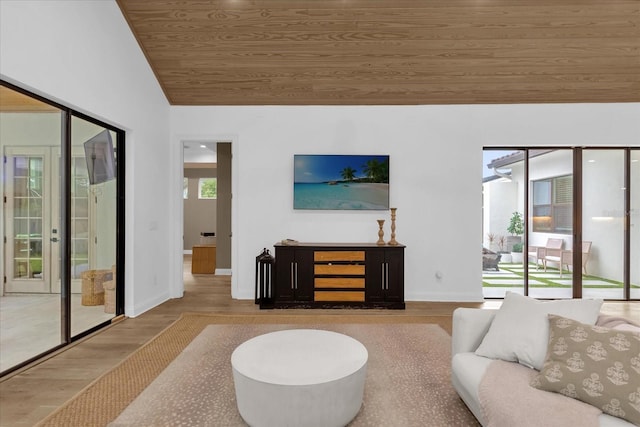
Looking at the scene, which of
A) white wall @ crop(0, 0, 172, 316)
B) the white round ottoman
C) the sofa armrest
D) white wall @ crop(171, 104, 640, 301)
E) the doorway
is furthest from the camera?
the doorway

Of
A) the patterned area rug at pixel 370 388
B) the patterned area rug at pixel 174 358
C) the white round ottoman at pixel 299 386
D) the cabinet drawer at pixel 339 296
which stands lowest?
the patterned area rug at pixel 174 358

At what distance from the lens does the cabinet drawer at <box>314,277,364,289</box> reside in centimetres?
444

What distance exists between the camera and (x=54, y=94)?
294cm

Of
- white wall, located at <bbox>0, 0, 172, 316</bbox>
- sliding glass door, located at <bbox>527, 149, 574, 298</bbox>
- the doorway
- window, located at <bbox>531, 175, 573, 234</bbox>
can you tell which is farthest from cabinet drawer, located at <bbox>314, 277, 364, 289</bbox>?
the doorway

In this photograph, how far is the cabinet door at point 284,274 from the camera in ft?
14.6

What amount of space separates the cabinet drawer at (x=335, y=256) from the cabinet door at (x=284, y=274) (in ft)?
1.05

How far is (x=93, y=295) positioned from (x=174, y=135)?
2.35 m

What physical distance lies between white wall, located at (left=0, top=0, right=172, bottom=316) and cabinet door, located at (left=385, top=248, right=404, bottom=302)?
9.69 ft

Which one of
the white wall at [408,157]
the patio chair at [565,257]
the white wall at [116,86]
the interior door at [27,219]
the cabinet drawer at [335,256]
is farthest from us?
the patio chair at [565,257]

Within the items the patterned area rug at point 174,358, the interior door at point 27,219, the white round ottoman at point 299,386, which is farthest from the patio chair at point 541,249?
the interior door at point 27,219

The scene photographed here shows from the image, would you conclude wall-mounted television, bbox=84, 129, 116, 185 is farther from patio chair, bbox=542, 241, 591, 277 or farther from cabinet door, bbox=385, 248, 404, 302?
patio chair, bbox=542, 241, 591, 277

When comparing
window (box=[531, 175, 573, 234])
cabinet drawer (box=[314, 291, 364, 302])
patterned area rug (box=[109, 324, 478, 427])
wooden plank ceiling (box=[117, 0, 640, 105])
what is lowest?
patterned area rug (box=[109, 324, 478, 427])

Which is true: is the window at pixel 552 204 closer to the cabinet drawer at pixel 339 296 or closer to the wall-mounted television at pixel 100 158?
the cabinet drawer at pixel 339 296

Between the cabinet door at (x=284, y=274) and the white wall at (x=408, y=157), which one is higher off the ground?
the white wall at (x=408, y=157)
